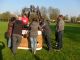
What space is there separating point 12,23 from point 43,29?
5.52ft

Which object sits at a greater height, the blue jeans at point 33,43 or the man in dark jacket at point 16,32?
the man in dark jacket at point 16,32

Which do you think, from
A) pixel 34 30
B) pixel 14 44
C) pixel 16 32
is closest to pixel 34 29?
pixel 34 30

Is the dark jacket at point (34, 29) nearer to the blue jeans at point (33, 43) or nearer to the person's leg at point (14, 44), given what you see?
the blue jeans at point (33, 43)

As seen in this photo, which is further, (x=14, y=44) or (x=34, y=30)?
(x=14, y=44)

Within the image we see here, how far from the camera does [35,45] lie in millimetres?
14398

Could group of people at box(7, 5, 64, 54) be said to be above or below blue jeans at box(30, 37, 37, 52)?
above

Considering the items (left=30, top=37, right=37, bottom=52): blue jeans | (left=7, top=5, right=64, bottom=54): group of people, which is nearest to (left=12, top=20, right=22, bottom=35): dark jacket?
(left=7, top=5, right=64, bottom=54): group of people

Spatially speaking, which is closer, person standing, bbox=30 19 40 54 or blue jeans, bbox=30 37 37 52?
person standing, bbox=30 19 40 54

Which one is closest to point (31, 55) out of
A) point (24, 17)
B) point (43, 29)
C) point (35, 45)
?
point (35, 45)

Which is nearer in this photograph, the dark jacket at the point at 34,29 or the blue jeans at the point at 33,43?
the dark jacket at the point at 34,29

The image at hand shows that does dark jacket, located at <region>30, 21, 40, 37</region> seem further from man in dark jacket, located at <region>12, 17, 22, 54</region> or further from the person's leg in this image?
the person's leg

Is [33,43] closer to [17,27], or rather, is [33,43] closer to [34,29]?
[34,29]

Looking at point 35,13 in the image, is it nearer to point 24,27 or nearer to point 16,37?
point 24,27

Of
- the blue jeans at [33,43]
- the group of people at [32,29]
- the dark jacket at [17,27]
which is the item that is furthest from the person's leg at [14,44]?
the blue jeans at [33,43]
